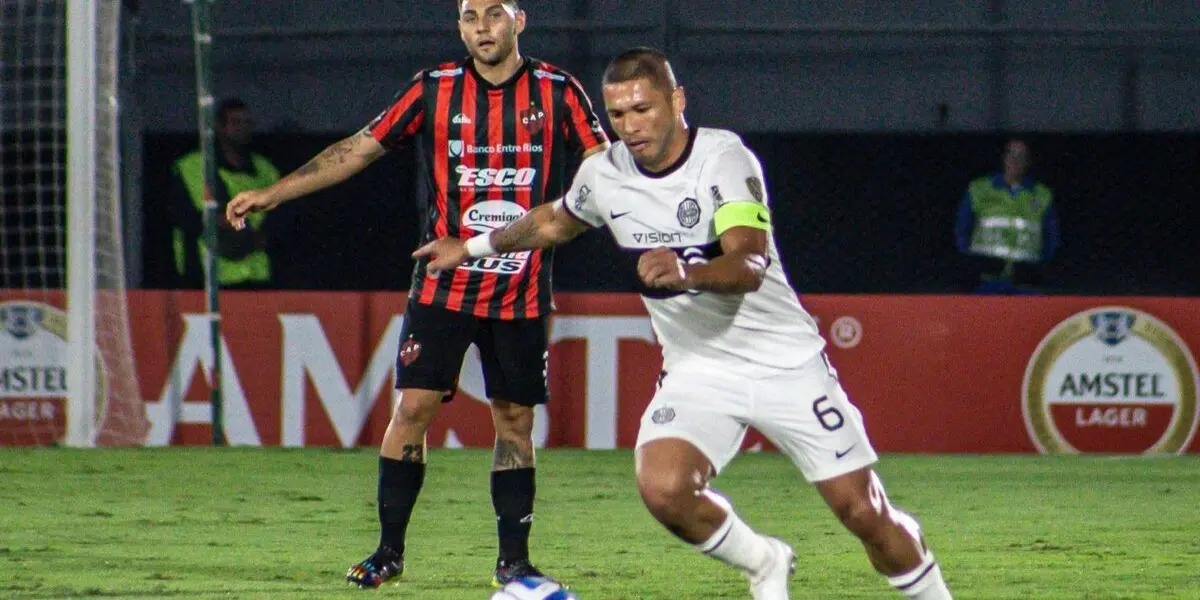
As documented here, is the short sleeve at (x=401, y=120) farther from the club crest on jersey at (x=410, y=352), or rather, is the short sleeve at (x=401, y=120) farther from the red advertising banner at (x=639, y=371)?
the red advertising banner at (x=639, y=371)

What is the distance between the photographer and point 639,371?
405 inches

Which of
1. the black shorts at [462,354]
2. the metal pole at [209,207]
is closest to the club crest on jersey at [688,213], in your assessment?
the black shorts at [462,354]

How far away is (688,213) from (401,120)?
4.77 ft

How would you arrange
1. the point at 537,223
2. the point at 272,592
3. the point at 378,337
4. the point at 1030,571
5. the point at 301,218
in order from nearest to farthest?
the point at 537,223 < the point at 272,592 < the point at 1030,571 < the point at 378,337 < the point at 301,218

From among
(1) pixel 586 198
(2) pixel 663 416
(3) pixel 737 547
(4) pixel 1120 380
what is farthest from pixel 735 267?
(4) pixel 1120 380

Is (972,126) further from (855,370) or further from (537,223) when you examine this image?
(537,223)

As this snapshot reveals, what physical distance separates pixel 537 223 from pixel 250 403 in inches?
214

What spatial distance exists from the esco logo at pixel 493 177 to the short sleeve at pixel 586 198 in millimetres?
806

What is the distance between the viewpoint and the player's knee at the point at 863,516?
476 centimetres

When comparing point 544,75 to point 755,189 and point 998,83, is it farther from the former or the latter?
point 998,83

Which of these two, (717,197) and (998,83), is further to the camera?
(998,83)

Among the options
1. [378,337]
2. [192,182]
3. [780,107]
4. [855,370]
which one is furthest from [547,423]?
[780,107]

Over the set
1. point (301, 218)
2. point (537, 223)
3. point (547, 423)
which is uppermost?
point (537, 223)

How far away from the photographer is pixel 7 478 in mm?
8828
